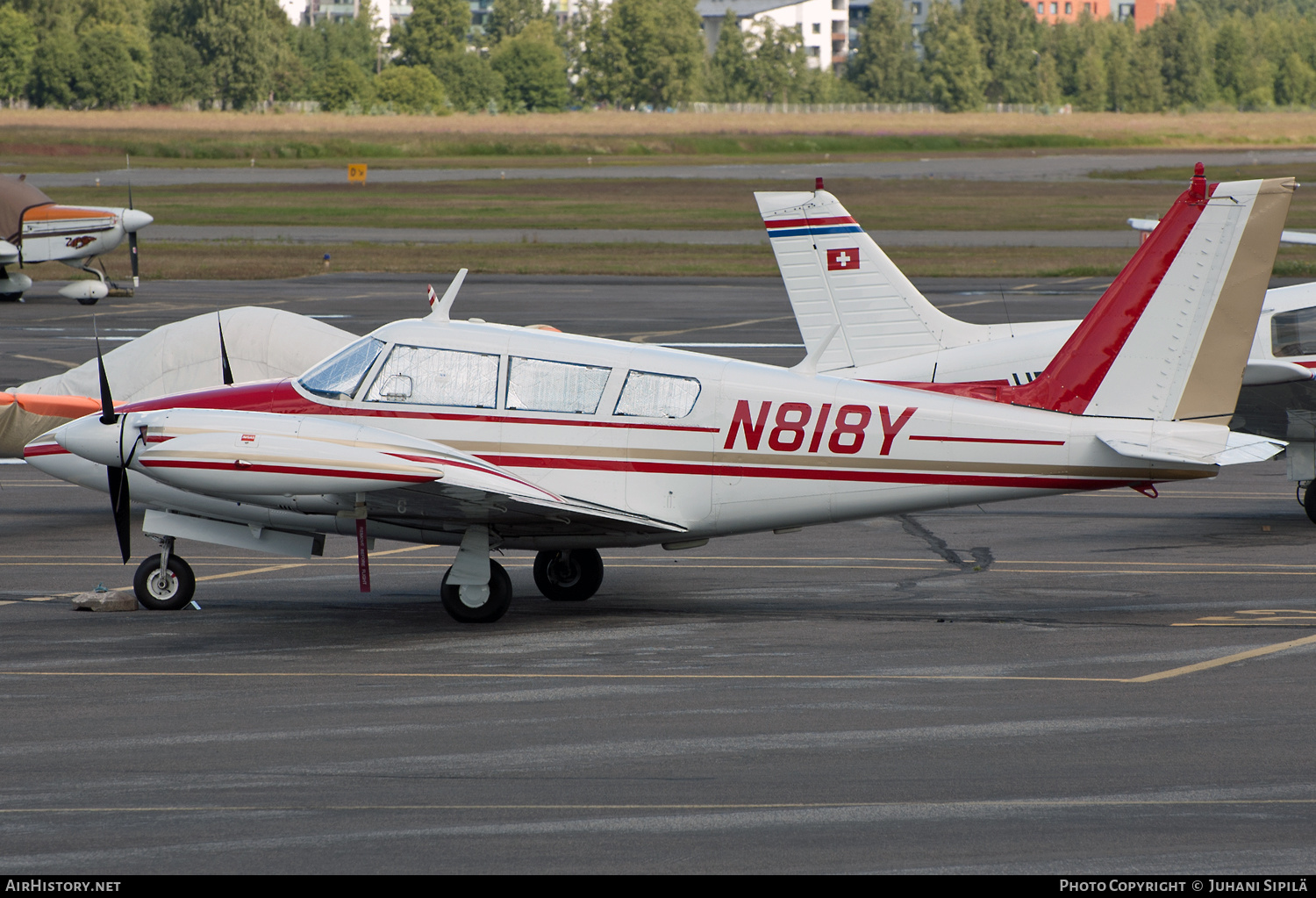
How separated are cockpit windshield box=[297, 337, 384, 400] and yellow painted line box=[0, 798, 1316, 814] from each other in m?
5.29

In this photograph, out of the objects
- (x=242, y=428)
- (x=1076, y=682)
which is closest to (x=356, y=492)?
(x=242, y=428)

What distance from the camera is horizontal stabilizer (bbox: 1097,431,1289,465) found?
1221cm

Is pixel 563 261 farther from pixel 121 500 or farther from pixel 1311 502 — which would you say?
pixel 121 500

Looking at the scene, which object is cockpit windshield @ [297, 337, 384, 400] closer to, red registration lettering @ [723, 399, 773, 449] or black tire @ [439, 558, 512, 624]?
black tire @ [439, 558, 512, 624]

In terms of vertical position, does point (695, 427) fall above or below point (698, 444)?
above

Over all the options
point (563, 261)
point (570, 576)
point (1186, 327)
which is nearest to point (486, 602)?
point (570, 576)

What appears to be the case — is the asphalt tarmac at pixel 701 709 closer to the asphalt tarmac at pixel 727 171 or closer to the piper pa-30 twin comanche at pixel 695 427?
the piper pa-30 twin comanche at pixel 695 427

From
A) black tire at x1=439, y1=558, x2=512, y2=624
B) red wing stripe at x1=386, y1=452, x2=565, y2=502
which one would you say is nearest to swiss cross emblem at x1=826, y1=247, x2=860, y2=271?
red wing stripe at x1=386, y1=452, x2=565, y2=502

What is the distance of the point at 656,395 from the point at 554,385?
87cm

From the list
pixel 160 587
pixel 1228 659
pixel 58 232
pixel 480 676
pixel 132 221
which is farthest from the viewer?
pixel 132 221

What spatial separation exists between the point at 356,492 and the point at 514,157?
353 feet

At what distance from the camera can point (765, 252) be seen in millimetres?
56000

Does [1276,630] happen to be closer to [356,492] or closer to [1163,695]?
[1163,695]

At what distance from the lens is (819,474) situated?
42.0ft
